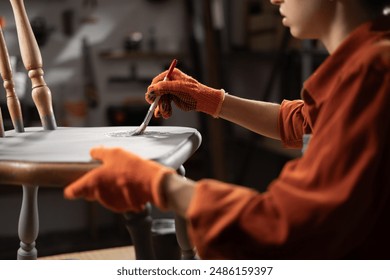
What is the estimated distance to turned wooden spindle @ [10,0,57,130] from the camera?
1.12 m

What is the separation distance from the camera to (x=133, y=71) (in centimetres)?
352

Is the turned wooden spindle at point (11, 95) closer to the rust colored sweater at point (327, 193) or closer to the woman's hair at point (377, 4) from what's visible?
the rust colored sweater at point (327, 193)

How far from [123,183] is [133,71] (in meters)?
2.89

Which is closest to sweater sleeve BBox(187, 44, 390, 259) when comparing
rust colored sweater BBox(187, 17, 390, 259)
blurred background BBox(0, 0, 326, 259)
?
rust colored sweater BBox(187, 17, 390, 259)

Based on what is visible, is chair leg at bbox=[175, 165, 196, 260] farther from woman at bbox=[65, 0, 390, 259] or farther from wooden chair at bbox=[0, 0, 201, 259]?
woman at bbox=[65, 0, 390, 259]

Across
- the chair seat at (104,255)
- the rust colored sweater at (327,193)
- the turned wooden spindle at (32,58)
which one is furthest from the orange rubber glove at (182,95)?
the chair seat at (104,255)

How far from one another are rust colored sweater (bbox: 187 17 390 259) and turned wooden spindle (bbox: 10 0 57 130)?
1.90 ft

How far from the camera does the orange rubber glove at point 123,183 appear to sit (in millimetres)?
680

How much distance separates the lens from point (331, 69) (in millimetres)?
715

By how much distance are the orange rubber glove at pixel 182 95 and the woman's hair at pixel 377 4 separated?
1.46ft

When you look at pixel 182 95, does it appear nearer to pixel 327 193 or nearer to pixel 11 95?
pixel 11 95

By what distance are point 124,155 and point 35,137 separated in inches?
15.3
